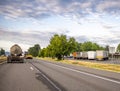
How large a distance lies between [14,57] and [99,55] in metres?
43.4

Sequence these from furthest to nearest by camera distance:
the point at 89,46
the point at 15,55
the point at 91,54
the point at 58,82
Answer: the point at 89,46 → the point at 91,54 → the point at 15,55 → the point at 58,82

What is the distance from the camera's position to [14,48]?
46906mm

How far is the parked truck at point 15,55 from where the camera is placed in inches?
1761

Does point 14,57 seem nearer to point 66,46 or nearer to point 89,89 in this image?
point 89,89

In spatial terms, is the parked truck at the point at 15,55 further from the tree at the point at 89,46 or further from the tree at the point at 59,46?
the tree at the point at 89,46

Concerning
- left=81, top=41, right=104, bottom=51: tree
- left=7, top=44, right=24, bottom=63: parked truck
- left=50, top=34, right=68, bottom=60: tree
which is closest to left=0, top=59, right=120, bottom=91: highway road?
left=7, top=44, right=24, bottom=63: parked truck

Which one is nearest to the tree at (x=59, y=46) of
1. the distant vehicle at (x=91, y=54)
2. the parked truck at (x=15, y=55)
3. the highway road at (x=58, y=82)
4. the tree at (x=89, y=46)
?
the distant vehicle at (x=91, y=54)

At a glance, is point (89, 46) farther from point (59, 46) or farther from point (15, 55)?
point (15, 55)

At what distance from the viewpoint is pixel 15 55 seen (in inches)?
1779

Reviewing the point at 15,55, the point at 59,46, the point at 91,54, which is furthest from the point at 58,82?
the point at 91,54

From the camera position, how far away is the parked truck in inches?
1761

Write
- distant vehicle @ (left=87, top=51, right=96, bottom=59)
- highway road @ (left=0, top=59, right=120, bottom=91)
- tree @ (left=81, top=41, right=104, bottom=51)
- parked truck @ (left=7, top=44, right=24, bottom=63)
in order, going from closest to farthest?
1. highway road @ (left=0, top=59, right=120, bottom=91)
2. parked truck @ (left=7, top=44, right=24, bottom=63)
3. distant vehicle @ (left=87, top=51, right=96, bottom=59)
4. tree @ (left=81, top=41, right=104, bottom=51)

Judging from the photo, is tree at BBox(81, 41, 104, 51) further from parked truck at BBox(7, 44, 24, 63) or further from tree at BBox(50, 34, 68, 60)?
parked truck at BBox(7, 44, 24, 63)

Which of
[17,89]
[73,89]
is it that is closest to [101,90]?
[73,89]
